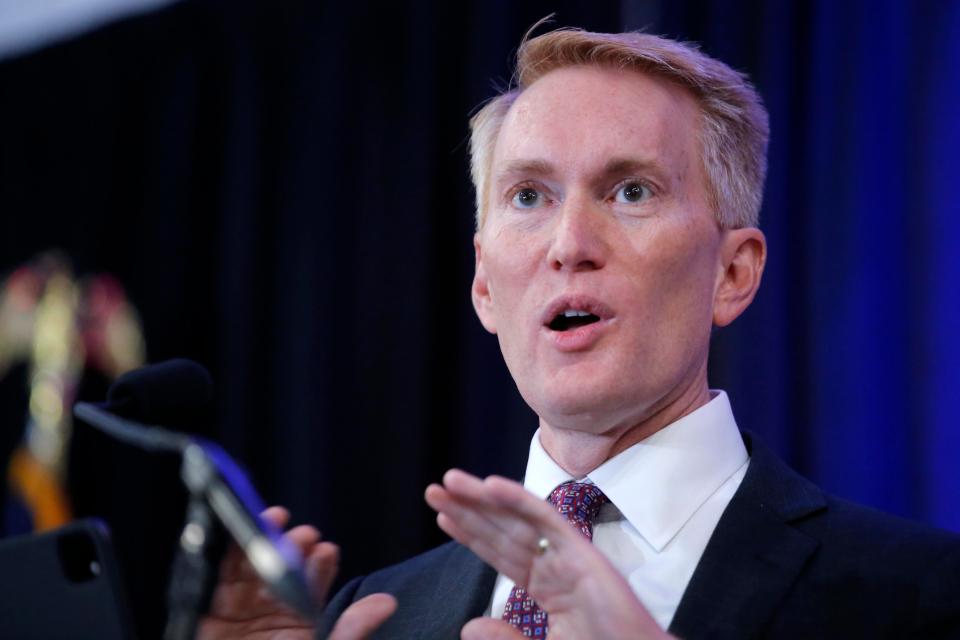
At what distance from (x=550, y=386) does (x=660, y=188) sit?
35 cm

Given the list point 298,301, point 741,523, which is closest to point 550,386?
point 741,523

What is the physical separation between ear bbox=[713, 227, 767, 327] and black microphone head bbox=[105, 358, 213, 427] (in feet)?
2.81

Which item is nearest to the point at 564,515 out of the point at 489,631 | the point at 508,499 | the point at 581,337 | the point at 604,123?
the point at 581,337

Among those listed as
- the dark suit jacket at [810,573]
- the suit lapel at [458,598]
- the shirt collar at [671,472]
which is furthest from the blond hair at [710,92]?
the suit lapel at [458,598]

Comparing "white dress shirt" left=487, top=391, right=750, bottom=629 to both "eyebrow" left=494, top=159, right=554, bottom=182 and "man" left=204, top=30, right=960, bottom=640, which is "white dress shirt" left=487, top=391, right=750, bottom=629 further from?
"eyebrow" left=494, top=159, right=554, bottom=182

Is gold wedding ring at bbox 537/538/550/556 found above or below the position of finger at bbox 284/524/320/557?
above

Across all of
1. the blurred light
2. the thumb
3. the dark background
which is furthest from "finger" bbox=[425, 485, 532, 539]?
the blurred light

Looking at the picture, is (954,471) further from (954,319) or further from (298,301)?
(298,301)

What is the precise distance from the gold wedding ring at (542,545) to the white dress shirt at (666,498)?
14.6 inches

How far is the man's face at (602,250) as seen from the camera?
1.54m

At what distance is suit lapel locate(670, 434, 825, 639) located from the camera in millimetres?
1356

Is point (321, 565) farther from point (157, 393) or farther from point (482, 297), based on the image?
point (482, 297)

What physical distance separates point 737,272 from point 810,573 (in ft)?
1.70

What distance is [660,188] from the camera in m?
1.63
